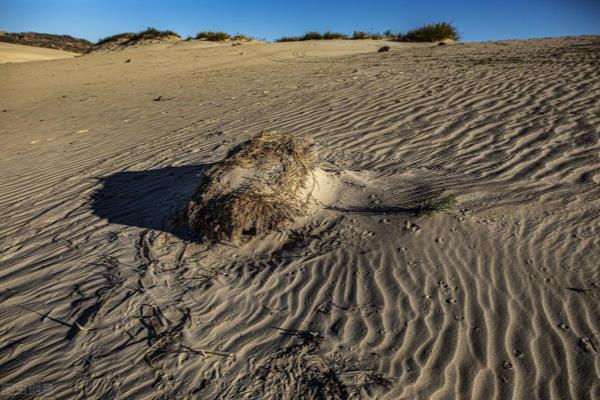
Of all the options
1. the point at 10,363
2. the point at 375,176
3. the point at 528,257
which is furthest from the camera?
the point at 375,176

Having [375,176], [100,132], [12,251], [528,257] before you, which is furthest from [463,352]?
[100,132]

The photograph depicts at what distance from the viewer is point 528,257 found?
3.53 meters

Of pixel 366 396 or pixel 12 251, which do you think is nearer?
pixel 366 396

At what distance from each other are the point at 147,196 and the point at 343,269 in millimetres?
2857

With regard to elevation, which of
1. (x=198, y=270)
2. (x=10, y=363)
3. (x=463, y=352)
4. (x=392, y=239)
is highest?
(x=392, y=239)

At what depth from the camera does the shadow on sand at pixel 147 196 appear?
4.75 m

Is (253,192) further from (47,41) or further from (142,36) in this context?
(47,41)


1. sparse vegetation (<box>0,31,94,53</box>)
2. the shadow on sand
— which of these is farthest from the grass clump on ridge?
the shadow on sand

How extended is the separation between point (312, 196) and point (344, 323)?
1.73 meters

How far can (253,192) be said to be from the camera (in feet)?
13.9

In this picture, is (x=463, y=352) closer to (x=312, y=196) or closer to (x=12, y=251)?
(x=312, y=196)

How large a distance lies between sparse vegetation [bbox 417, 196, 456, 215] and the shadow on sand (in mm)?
2473

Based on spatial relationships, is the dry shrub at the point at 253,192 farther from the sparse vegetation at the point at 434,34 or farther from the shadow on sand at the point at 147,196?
the sparse vegetation at the point at 434,34

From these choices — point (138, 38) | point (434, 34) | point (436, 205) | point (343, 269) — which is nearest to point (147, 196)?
Result: point (343, 269)
